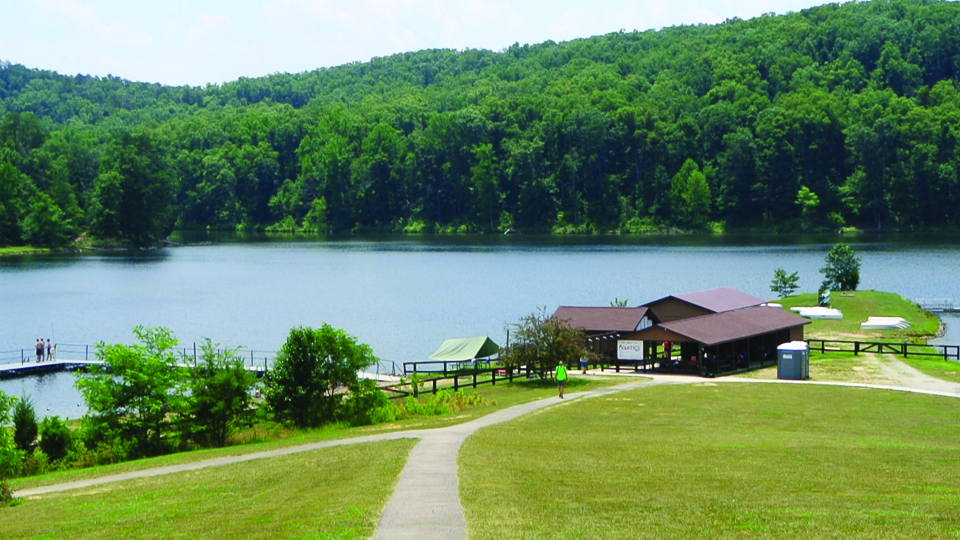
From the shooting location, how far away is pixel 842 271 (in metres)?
79.4

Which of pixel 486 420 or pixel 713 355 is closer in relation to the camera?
pixel 486 420

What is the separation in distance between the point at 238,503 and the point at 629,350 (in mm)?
32342

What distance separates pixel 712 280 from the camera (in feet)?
309

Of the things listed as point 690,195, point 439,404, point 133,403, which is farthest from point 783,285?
point 690,195

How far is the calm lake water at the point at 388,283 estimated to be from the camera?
233ft

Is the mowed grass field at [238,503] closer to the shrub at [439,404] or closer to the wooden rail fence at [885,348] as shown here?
the shrub at [439,404]

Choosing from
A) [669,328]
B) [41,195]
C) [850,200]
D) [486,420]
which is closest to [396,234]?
[41,195]

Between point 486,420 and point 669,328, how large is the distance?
17.4 metres

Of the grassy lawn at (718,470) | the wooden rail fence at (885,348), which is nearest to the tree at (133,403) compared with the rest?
the grassy lawn at (718,470)

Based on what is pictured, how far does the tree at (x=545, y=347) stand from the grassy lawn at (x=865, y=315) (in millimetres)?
19815

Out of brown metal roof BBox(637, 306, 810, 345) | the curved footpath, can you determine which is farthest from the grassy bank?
the curved footpath

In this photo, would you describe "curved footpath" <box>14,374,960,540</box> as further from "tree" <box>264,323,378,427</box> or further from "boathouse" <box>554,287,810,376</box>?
"tree" <box>264,323,378,427</box>

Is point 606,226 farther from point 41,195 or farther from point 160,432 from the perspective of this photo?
point 160,432

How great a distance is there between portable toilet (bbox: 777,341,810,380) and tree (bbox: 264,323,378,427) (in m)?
19.3
